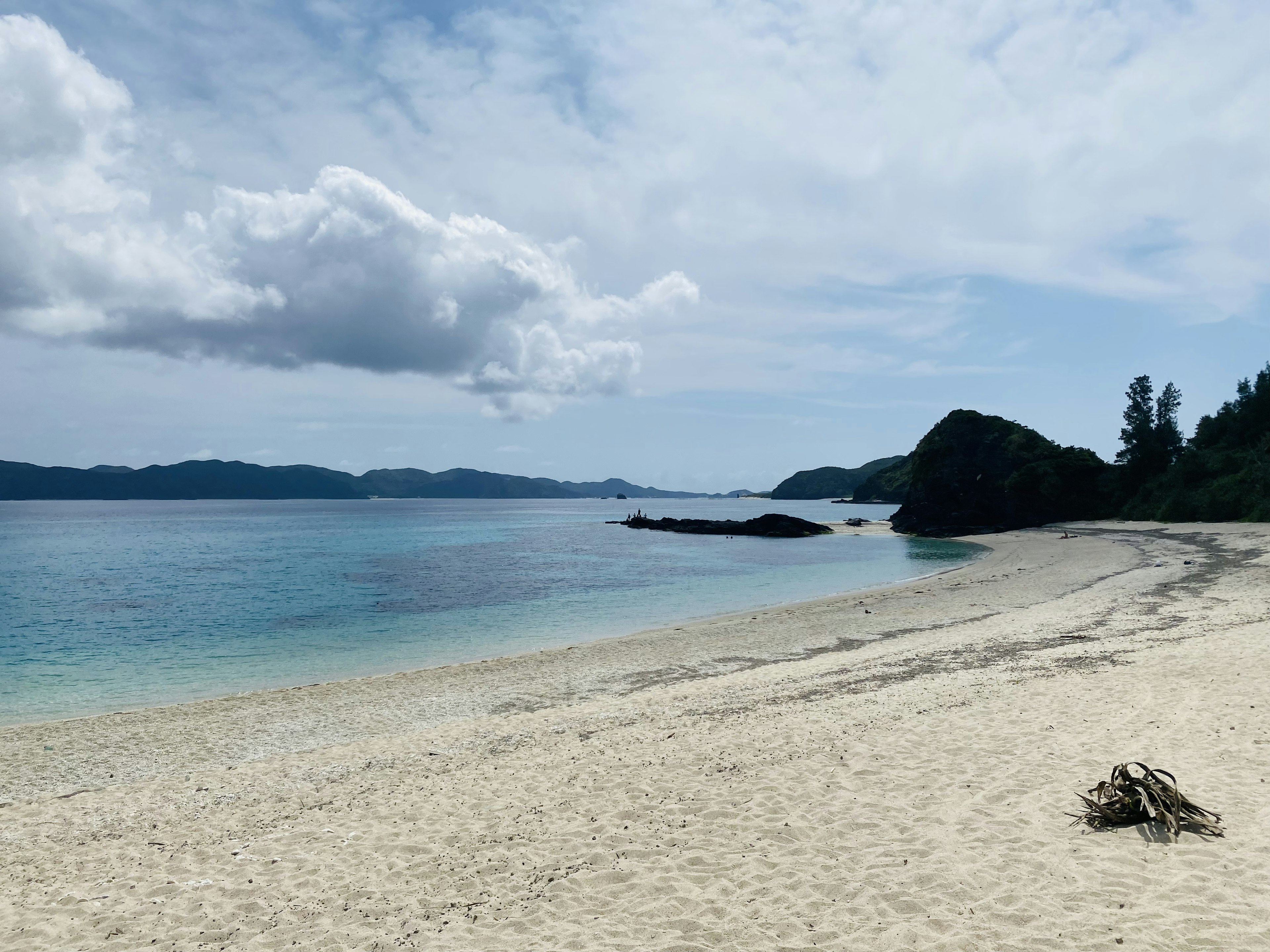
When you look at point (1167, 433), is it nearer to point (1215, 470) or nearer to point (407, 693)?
point (1215, 470)

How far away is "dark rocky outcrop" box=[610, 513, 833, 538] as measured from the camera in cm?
9831

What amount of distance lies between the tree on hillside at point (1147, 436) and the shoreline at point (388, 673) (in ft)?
237

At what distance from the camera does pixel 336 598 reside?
39.2m

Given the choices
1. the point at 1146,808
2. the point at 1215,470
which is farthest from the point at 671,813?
the point at 1215,470

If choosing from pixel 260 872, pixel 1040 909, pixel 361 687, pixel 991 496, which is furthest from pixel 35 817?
pixel 991 496

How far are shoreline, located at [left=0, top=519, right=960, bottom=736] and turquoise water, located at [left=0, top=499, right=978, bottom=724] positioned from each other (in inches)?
13.6

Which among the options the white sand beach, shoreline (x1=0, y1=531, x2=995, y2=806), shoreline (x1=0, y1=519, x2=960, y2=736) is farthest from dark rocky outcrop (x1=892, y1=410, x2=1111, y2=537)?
the white sand beach

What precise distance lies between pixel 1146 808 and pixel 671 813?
5.51 metres

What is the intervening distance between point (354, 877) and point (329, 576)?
4639 cm

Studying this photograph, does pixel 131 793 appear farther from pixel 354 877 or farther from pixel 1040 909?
pixel 1040 909

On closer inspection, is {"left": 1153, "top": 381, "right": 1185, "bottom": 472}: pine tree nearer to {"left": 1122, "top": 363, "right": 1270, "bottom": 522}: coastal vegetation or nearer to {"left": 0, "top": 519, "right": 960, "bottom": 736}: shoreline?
{"left": 1122, "top": 363, "right": 1270, "bottom": 522}: coastal vegetation

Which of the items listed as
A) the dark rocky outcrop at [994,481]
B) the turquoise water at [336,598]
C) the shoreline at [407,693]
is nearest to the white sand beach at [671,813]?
the shoreline at [407,693]

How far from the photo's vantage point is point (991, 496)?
9738 centimetres

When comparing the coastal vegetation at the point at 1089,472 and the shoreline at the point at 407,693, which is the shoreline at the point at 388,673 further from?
the coastal vegetation at the point at 1089,472
